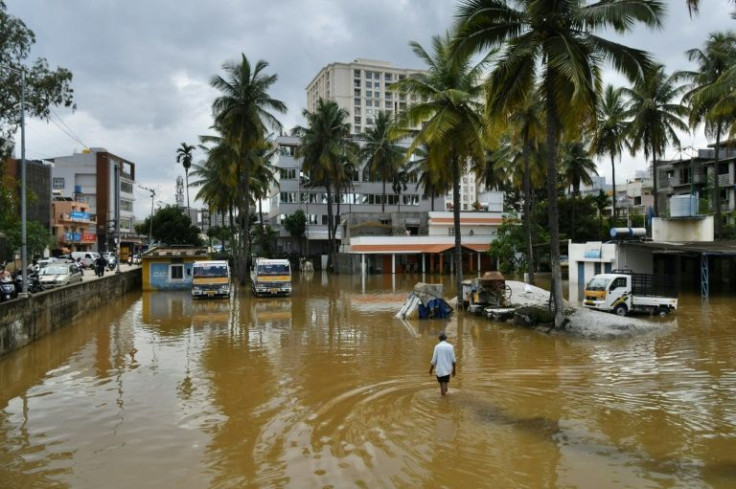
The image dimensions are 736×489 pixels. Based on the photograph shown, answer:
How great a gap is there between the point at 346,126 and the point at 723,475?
176 ft

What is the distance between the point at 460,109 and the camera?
82.8ft

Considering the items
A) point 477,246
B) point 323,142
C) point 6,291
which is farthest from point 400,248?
point 6,291

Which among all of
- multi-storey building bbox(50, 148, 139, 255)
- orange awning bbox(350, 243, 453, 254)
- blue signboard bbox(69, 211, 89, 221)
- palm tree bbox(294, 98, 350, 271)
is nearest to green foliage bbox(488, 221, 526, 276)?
orange awning bbox(350, 243, 453, 254)

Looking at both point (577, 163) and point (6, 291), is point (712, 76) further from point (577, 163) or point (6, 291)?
point (6, 291)

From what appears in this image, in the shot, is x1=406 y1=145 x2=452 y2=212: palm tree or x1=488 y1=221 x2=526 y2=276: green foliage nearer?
x1=406 y1=145 x2=452 y2=212: palm tree

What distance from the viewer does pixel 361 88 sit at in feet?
449

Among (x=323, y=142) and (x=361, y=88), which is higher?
(x=361, y=88)

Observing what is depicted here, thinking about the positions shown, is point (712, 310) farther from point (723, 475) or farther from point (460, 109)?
point (723, 475)

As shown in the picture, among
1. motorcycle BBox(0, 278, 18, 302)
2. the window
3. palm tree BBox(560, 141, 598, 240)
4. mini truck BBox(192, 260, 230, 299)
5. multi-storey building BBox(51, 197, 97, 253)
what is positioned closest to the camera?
motorcycle BBox(0, 278, 18, 302)

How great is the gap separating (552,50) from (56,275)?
29859mm

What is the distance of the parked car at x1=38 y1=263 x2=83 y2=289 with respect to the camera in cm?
3164

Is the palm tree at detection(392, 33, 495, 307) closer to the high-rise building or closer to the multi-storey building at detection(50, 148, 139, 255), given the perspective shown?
the multi-storey building at detection(50, 148, 139, 255)

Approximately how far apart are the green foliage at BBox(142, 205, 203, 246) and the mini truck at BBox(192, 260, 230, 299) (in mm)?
37039

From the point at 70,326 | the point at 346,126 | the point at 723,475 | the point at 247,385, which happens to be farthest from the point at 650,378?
the point at 346,126
